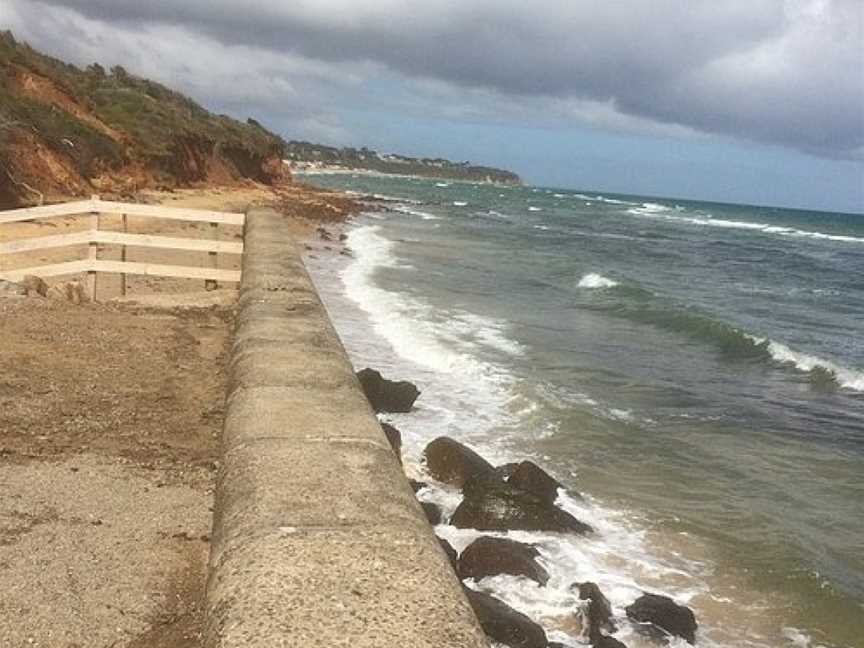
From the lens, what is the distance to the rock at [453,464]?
8383 millimetres

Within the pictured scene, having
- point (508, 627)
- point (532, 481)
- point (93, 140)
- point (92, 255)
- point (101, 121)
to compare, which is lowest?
point (508, 627)

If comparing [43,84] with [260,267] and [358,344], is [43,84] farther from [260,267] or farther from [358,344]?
[260,267]

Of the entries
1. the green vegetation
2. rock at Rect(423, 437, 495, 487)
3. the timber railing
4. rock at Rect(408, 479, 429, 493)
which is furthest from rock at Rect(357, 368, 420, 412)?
the green vegetation

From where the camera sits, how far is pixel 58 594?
3096 millimetres

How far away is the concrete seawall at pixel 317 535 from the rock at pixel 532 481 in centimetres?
Answer: 380

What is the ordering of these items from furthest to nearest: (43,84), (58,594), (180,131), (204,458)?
1. (180,131)
2. (43,84)
3. (204,458)
4. (58,594)

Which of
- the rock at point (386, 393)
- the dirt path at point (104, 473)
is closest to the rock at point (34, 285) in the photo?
the dirt path at point (104, 473)

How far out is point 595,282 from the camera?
89.9 feet

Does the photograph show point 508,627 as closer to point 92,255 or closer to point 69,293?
point 69,293

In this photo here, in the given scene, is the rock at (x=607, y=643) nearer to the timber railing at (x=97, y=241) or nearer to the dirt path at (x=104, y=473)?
the dirt path at (x=104, y=473)

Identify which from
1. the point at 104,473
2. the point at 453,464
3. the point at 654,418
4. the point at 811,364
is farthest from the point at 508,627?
the point at 811,364

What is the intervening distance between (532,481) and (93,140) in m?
26.8

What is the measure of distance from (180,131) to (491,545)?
39.7 meters

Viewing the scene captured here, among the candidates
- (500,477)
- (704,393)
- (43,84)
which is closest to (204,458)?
(500,477)
